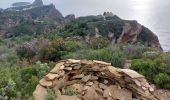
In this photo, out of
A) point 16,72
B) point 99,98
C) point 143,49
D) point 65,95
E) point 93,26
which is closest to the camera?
point 65,95

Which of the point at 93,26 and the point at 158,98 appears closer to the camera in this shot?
the point at 158,98

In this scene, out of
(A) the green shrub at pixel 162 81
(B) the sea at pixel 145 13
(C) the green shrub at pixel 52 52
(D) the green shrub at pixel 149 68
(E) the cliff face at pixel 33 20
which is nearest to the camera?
(A) the green shrub at pixel 162 81

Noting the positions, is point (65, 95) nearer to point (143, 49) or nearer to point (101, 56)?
point (101, 56)

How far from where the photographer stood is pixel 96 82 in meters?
8.14

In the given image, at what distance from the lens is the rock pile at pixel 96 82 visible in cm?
756

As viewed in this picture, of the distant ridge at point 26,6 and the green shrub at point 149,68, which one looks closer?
the green shrub at point 149,68

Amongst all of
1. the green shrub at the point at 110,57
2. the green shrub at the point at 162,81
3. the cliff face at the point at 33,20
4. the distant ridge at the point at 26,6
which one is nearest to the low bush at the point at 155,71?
the green shrub at the point at 162,81

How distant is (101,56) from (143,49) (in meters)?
2.19

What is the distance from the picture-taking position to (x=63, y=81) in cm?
770

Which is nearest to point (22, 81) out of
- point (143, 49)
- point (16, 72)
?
point (16, 72)

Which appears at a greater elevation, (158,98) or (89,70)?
(89,70)

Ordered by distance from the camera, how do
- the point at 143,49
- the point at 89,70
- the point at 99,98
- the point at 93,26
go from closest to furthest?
the point at 99,98, the point at 89,70, the point at 143,49, the point at 93,26

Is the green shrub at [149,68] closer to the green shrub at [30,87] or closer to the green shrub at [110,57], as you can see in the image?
the green shrub at [110,57]

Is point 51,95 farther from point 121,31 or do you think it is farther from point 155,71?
point 121,31
